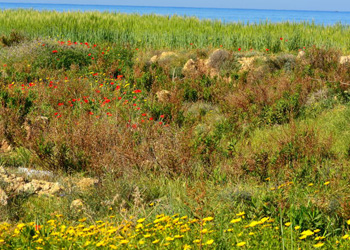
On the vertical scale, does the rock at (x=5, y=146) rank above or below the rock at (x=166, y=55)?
below

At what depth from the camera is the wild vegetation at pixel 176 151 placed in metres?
3.81

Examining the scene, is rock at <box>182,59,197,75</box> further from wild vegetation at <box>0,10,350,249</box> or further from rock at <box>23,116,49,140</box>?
rock at <box>23,116,49,140</box>

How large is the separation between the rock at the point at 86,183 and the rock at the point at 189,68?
7.15 metres

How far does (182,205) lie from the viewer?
15.4 feet

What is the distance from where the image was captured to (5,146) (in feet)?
24.0

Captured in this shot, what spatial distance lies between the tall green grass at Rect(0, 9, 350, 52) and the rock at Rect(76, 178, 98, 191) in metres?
10.0

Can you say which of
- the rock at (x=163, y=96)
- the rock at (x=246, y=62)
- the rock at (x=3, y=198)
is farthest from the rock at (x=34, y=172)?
the rock at (x=246, y=62)

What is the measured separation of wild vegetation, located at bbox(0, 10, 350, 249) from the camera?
150 inches

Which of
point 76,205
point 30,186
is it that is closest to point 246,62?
point 30,186

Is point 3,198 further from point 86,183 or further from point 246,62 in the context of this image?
point 246,62

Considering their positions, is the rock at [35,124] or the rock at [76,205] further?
the rock at [35,124]

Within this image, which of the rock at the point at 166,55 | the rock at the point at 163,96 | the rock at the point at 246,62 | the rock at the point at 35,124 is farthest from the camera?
the rock at the point at 166,55

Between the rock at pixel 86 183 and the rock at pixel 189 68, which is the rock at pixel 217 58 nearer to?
the rock at pixel 189 68

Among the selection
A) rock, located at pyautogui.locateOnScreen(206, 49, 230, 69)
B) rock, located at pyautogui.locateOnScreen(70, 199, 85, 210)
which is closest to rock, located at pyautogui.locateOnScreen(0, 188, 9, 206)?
rock, located at pyautogui.locateOnScreen(70, 199, 85, 210)
